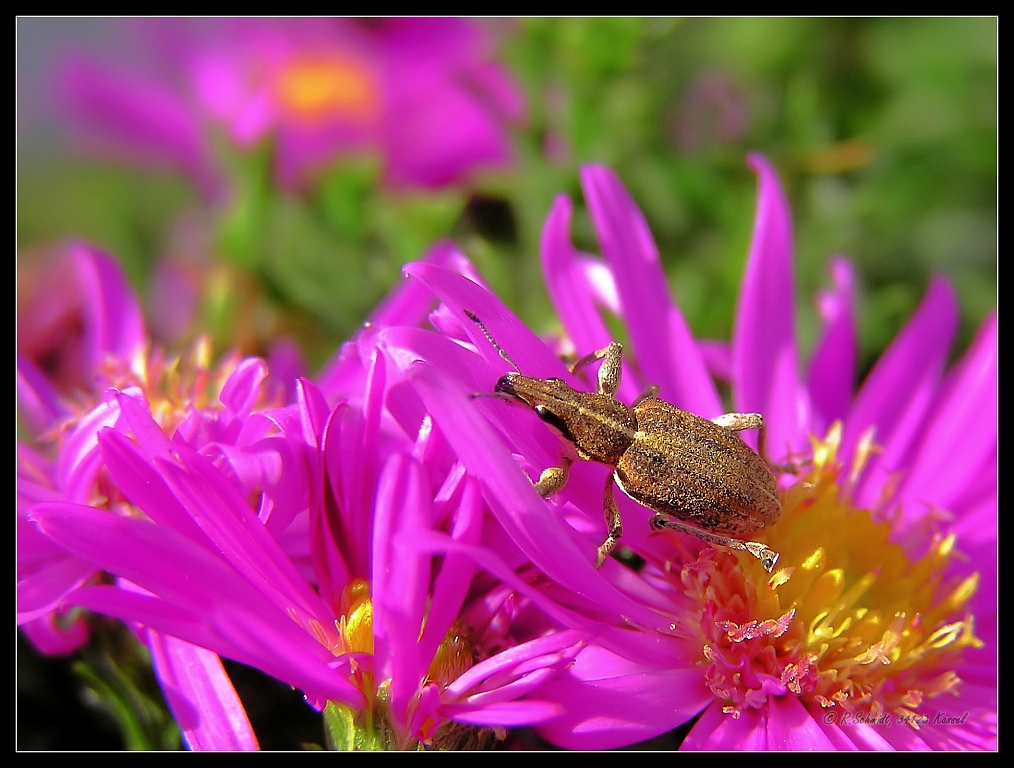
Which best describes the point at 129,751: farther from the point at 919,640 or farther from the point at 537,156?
the point at 537,156

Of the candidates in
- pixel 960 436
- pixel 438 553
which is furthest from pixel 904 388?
pixel 438 553

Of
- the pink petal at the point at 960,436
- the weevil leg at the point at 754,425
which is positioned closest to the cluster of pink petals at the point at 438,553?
the weevil leg at the point at 754,425

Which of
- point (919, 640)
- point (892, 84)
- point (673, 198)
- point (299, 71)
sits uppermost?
point (299, 71)

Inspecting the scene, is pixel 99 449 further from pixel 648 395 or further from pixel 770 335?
pixel 770 335

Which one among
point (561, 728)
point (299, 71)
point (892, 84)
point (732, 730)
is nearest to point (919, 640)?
point (732, 730)

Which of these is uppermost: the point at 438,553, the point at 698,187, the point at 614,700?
the point at 698,187

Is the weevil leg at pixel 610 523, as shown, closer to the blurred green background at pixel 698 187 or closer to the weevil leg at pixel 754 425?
the weevil leg at pixel 754 425

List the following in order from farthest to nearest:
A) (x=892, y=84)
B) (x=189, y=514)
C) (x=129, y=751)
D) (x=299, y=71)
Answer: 1. (x=299, y=71)
2. (x=892, y=84)
3. (x=129, y=751)
4. (x=189, y=514)
